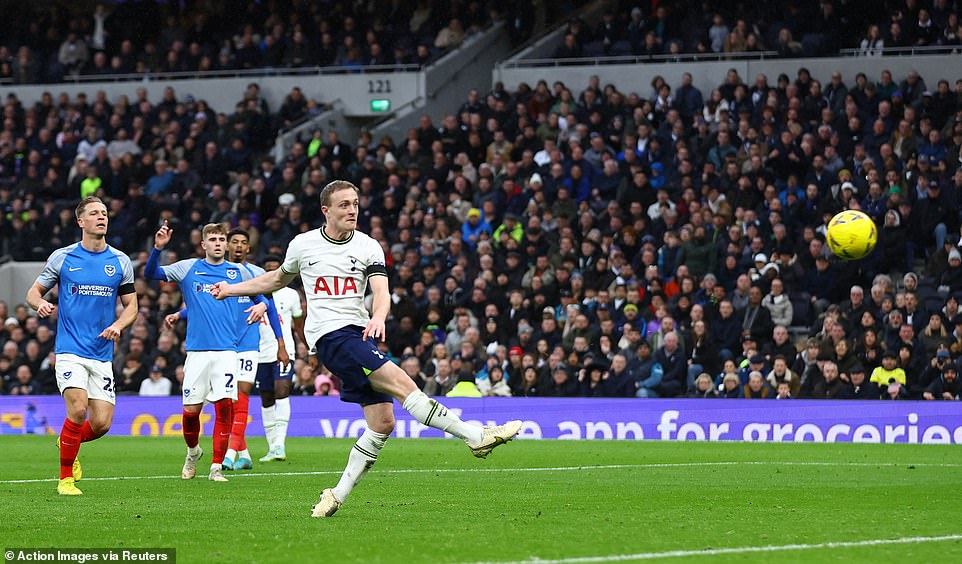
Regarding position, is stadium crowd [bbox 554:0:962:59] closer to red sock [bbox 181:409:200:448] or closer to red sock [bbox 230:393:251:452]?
red sock [bbox 230:393:251:452]

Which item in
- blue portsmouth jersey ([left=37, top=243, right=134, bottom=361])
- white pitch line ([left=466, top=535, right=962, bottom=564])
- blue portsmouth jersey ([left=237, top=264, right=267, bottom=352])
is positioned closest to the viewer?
white pitch line ([left=466, top=535, right=962, bottom=564])

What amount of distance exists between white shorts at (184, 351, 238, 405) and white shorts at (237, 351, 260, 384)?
633 millimetres

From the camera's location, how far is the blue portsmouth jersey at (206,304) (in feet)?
47.6

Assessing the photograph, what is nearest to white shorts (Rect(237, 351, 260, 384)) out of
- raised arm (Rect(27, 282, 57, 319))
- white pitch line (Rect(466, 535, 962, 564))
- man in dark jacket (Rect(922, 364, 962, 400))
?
raised arm (Rect(27, 282, 57, 319))

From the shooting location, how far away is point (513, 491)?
39.7 ft

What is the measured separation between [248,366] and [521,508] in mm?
5757

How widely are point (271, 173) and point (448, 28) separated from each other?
21.6ft

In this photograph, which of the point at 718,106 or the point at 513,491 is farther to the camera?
the point at 718,106

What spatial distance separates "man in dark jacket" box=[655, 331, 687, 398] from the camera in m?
22.3

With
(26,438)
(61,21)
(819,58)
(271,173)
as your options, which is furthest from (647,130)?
(61,21)

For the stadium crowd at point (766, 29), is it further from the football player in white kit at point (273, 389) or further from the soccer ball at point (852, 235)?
A: the football player in white kit at point (273, 389)

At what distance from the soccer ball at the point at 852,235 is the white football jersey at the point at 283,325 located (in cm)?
639

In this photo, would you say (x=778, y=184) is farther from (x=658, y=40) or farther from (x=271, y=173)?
(x=271, y=173)

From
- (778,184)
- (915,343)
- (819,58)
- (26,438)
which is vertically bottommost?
(26,438)
